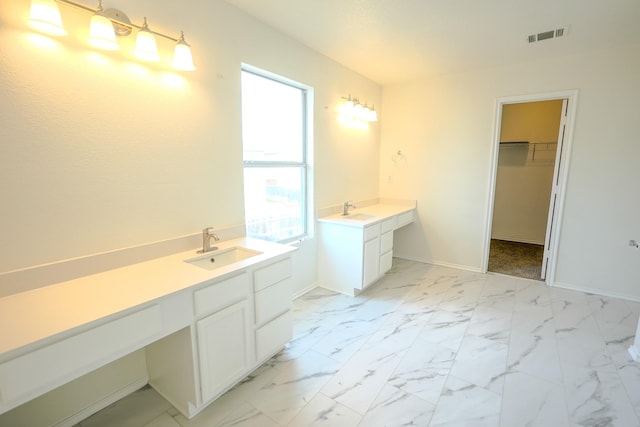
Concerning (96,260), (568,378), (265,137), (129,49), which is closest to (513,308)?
(568,378)

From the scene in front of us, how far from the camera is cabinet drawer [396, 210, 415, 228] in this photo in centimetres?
388

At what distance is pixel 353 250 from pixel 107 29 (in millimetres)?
2523

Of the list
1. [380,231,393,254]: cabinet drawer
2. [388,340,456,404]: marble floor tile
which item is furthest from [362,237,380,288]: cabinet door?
[388,340,456,404]: marble floor tile

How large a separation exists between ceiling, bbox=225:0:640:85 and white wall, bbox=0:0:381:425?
1.29ft

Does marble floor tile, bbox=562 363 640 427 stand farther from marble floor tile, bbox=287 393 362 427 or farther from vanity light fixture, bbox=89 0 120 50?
vanity light fixture, bbox=89 0 120 50

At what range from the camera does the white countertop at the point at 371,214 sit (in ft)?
10.3

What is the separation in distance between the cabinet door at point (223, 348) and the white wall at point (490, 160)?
Answer: 3.16m

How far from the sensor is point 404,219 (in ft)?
13.2

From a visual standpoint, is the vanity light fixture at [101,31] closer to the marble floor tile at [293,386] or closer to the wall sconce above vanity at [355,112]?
the marble floor tile at [293,386]

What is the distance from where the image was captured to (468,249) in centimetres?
399

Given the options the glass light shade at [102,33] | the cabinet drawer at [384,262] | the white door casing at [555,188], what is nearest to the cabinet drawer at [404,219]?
the cabinet drawer at [384,262]

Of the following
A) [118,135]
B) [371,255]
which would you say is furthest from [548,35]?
[118,135]

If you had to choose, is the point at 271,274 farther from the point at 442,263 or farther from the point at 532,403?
the point at 442,263

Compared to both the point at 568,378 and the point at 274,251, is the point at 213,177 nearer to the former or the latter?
the point at 274,251
